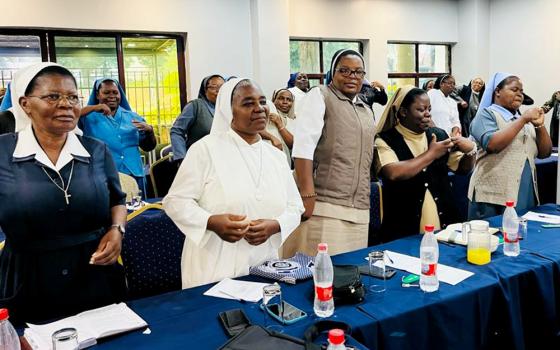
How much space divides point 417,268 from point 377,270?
19 centimetres

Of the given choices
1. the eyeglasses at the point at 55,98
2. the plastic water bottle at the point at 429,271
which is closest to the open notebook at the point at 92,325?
the eyeglasses at the point at 55,98

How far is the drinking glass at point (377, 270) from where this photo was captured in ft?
5.89

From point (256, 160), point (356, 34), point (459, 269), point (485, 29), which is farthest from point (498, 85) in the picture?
point (485, 29)

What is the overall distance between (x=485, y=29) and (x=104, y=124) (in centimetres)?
Result: 874

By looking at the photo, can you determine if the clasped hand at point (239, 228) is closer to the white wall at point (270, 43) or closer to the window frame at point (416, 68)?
the white wall at point (270, 43)

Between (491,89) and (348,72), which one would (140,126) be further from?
(491,89)

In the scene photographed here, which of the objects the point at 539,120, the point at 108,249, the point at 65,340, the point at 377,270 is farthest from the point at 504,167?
the point at 65,340

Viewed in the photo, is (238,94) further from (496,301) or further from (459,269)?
(496,301)

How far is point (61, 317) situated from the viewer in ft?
5.35

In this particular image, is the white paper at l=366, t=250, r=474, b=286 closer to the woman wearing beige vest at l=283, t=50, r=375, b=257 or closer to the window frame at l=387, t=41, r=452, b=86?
the woman wearing beige vest at l=283, t=50, r=375, b=257

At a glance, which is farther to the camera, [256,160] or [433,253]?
[256,160]

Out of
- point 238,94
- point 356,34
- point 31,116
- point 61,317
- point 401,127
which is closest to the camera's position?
point 61,317

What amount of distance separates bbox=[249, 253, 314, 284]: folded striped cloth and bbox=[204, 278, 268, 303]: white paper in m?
0.09

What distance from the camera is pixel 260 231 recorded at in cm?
196
